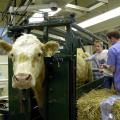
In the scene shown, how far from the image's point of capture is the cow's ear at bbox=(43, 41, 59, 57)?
3160mm

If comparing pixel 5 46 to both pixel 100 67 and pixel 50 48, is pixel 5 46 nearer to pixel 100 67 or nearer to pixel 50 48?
pixel 50 48

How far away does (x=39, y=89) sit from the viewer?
343 centimetres

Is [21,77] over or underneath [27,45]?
underneath

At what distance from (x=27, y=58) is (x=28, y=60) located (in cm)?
2

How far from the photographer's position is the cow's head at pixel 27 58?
9.19ft

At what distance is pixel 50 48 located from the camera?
125 inches

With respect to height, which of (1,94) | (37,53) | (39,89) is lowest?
(1,94)

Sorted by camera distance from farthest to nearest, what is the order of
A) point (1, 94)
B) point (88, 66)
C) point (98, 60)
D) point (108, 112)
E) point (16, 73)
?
point (1, 94)
point (98, 60)
point (88, 66)
point (108, 112)
point (16, 73)

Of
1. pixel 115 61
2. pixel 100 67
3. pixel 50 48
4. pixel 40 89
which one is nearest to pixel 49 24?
pixel 50 48

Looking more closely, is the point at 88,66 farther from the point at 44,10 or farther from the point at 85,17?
the point at 85,17

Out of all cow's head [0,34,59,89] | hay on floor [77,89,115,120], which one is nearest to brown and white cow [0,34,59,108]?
cow's head [0,34,59,89]

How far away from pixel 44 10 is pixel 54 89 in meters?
2.37

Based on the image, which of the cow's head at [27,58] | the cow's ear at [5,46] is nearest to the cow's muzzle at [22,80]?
the cow's head at [27,58]

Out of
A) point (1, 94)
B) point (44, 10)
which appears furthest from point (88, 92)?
point (1, 94)
